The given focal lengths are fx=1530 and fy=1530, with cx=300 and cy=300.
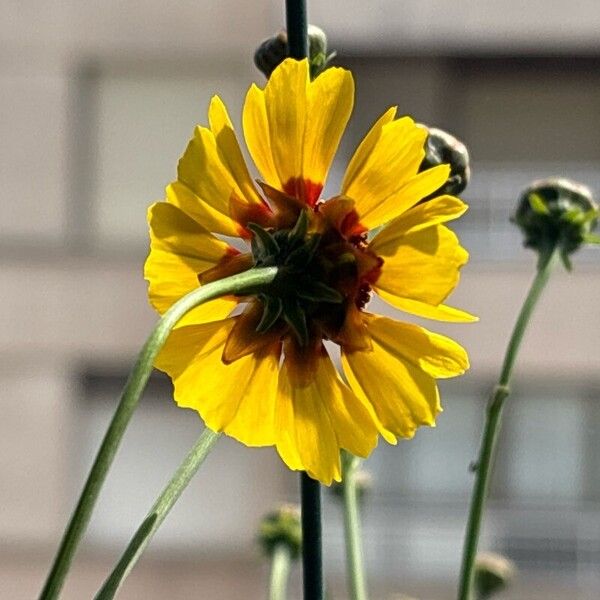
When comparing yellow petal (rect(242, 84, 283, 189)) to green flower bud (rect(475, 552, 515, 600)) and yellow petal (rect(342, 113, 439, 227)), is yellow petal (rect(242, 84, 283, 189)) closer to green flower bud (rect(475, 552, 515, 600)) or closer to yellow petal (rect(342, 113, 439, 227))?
yellow petal (rect(342, 113, 439, 227))

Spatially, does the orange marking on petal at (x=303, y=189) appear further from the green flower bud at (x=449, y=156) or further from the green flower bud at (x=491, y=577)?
the green flower bud at (x=491, y=577)

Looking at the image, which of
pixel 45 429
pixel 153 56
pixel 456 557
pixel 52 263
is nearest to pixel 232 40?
pixel 153 56

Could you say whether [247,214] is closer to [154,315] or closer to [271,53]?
[271,53]

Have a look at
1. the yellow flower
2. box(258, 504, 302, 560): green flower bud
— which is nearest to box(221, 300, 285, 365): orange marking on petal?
the yellow flower

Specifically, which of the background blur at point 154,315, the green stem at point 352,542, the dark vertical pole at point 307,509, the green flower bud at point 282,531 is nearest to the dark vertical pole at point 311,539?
the dark vertical pole at point 307,509

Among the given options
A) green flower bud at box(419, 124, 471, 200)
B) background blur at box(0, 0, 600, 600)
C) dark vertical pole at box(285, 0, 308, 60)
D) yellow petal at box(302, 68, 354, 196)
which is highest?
background blur at box(0, 0, 600, 600)

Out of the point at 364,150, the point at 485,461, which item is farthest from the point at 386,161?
the point at 485,461
